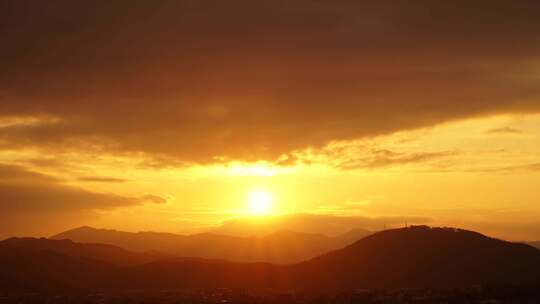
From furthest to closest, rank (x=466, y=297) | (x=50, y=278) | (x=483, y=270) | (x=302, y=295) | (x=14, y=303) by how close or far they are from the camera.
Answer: (x=50, y=278) → (x=483, y=270) → (x=302, y=295) → (x=14, y=303) → (x=466, y=297)

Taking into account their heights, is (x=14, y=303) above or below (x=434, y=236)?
below

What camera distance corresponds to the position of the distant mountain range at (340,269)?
5059 inches

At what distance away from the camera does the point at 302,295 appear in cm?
10819

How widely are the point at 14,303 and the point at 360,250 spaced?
277 ft

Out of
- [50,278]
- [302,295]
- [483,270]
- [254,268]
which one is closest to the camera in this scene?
[302,295]

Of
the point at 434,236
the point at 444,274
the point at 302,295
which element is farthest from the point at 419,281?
the point at 302,295

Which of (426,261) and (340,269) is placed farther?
(340,269)

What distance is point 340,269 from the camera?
146000 millimetres

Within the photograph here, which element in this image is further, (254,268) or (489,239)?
(254,268)

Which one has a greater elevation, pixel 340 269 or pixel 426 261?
pixel 426 261

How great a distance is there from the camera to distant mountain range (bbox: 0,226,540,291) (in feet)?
422

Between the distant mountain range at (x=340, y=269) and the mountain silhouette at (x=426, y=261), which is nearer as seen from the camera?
the mountain silhouette at (x=426, y=261)

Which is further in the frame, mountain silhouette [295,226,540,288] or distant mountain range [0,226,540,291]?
distant mountain range [0,226,540,291]

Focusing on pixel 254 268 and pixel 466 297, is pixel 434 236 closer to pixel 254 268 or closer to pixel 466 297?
pixel 254 268
